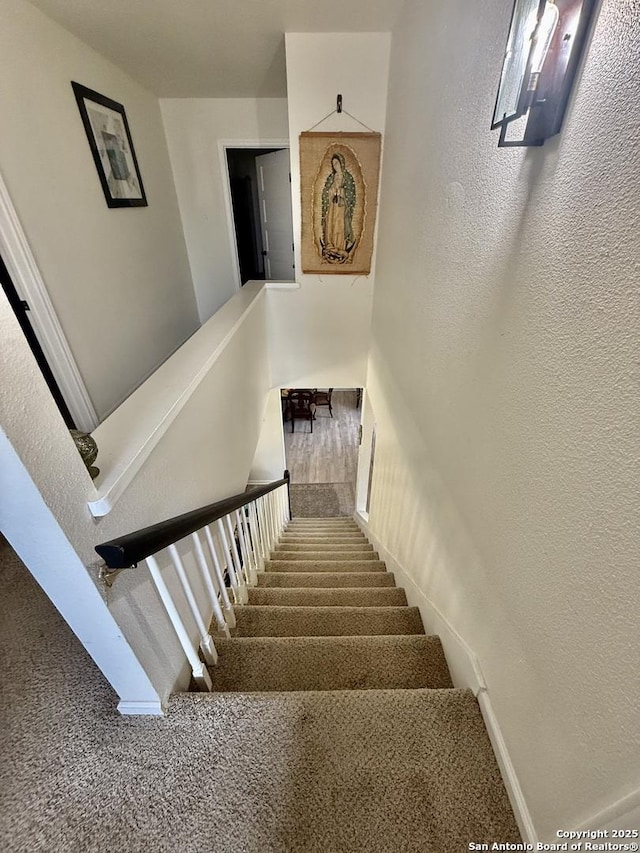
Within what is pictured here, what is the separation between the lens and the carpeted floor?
5395mm

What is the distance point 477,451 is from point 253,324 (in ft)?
7.67

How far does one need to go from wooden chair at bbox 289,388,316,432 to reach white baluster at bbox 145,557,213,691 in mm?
5576

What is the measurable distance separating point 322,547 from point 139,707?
7.95ft

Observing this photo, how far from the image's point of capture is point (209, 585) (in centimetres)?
126

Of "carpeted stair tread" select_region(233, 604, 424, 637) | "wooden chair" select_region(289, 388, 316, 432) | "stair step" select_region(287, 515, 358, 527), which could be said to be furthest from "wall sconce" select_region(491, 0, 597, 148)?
"wooden chair" select_region(289, 388, 316, 432)

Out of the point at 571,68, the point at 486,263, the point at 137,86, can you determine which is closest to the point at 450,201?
the point at 486,263

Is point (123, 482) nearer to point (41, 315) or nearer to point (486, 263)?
point (486, 263)

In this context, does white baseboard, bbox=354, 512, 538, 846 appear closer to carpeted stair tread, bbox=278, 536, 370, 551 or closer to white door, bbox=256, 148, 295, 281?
carpeted stair tread, bbox=278, 536, 370, 551

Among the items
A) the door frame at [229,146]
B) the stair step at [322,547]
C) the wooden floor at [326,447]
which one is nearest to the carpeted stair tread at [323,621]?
the stair step at [322,547]

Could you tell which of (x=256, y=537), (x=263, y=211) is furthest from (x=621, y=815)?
(x=263, y=211)

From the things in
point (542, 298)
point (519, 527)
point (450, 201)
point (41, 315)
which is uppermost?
point (450, 201)

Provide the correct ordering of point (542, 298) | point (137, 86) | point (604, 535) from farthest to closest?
point (137, 86)
point (542, 298)
point (604, 535)

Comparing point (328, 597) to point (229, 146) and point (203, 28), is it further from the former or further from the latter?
point (229, 146)

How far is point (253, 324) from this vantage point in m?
2.96
